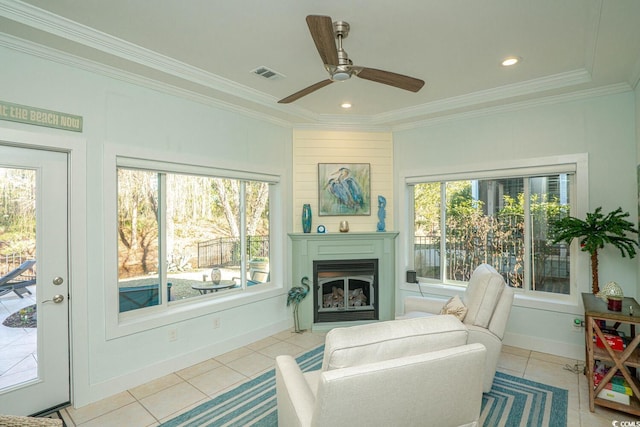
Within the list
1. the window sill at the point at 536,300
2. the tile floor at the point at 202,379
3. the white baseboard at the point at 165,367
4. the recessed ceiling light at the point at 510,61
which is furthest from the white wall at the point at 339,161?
the recessed ceiling light at the point at 510,61

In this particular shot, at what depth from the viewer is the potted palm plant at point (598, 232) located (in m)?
2.96

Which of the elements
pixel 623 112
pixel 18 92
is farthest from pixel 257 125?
pixel 623 112

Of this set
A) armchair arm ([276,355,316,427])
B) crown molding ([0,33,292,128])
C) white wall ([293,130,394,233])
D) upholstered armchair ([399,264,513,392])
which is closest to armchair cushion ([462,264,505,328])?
upholstered armchair ([399,264,513,392])

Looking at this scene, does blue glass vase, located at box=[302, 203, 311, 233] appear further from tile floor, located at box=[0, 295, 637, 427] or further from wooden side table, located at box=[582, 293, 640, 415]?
wooden side table, located at box=[582, 293, 640, 415]

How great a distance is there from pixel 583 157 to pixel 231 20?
365 centimetres

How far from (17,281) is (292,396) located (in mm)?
2313

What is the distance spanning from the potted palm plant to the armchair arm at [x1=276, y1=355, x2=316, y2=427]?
2.88 metres

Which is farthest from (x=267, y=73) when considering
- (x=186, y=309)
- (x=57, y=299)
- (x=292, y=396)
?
(x=292, y=396)

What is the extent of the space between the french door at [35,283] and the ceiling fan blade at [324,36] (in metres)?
2.24

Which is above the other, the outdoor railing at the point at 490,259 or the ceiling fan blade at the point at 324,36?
the ceiling fan blade at the point at 324,36

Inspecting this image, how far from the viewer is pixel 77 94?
8.84 feet

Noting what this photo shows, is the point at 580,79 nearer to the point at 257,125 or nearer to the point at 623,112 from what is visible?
the point at 623,112

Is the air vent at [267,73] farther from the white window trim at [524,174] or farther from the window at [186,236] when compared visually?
the white window trim at [524,174]

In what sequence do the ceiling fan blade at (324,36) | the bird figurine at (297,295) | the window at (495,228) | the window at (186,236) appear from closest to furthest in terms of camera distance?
the ceiling fan blade at (324,36)
the window at (186,236)
the window at (495,228)
the bird figurine at (297,295)
